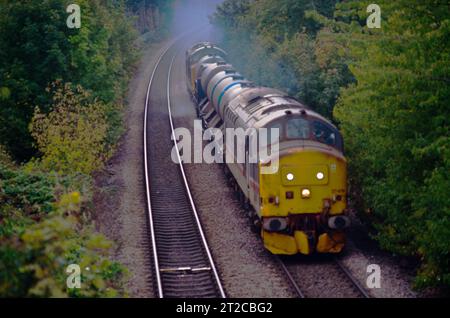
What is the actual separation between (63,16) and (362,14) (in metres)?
14.3

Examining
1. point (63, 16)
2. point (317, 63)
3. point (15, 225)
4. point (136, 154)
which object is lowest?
point (136, 154)

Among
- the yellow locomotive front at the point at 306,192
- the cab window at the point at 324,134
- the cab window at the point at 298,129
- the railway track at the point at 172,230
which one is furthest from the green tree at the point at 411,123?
the railway track at the point at 172,230

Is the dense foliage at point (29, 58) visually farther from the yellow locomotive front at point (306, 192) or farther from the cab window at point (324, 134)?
Answer: the cab window at point (324, 134)

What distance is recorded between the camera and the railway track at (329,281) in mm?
13898

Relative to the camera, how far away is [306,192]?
15500mm

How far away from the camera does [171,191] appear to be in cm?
2245

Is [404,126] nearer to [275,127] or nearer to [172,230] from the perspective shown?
[275,127]

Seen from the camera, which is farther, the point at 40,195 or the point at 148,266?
the point at 40,195

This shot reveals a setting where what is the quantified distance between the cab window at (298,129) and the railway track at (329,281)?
10.7 feet

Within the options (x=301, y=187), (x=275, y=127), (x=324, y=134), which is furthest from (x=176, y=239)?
(x=324, y=134)

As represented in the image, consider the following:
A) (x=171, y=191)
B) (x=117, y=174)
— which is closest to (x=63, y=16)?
(x=117, y=174)

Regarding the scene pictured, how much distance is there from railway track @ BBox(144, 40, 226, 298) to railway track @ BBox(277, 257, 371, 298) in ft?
5.85

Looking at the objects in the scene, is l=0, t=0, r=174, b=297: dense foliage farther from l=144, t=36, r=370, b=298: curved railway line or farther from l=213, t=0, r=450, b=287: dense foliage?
l=213, t=0, r=450, b=287: dense foliage

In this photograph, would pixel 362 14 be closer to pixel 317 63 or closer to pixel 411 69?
pixel 411 69
